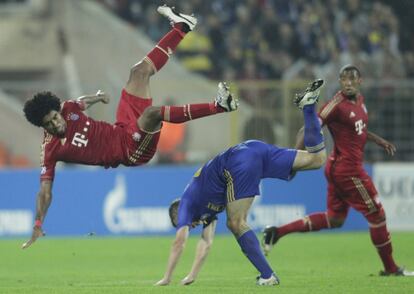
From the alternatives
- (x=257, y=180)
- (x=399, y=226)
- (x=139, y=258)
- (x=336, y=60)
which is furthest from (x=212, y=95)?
(x=257, y=180)

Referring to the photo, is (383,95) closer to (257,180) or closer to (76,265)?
(76,265)

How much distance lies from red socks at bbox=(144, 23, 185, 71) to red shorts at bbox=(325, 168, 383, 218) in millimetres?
2674

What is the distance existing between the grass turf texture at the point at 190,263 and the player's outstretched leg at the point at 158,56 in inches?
98.6

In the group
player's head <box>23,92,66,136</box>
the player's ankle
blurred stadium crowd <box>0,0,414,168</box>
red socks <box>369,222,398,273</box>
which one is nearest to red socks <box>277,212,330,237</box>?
red socks <box>369,222,398,273</box>

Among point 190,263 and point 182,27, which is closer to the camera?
point 182,27

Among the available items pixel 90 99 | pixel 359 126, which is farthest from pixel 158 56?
pixel 359 126

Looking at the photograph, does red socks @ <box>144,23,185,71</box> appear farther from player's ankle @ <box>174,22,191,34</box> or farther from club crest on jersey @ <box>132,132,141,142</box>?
club crest on jersey @ <box>132,132,141,142</box>

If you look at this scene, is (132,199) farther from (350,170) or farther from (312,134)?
(312,134)

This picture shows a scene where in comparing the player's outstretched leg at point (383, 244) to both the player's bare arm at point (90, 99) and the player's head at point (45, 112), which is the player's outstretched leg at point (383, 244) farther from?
the player's head at point (45, 112)

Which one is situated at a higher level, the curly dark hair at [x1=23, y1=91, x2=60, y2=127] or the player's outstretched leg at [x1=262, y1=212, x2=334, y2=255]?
the curly dark hair at [x1=23, y1=91, x2=60, y2=127]

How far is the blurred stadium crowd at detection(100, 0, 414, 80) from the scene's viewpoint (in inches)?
1040

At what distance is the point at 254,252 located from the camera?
1292cm

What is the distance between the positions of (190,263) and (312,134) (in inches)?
191

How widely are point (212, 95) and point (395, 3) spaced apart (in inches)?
234
